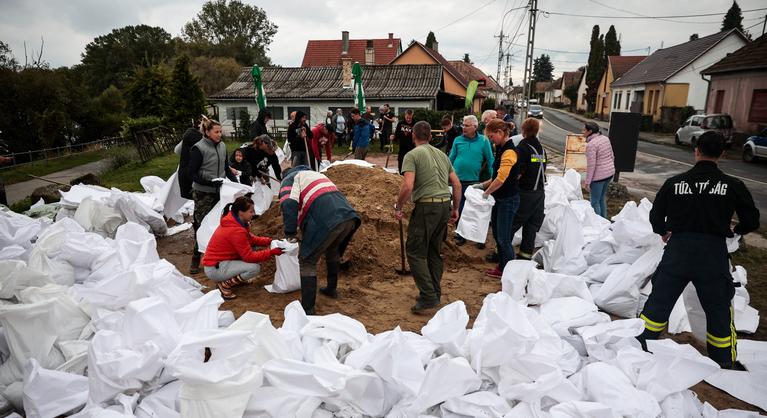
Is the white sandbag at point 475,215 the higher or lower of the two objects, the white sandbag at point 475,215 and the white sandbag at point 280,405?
the higher

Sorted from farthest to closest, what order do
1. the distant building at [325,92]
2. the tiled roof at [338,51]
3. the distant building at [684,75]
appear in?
1. the tiled roof at [338,51]
2. the distant building at [684,75]
3. the distant building at [325,92]

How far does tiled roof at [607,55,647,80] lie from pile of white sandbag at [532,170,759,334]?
37009 millimetres

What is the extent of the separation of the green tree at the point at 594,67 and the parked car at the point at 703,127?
84.2 feet

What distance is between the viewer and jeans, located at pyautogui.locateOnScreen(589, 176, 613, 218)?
586 cm

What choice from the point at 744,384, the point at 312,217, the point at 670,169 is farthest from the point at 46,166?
the point at 670,169

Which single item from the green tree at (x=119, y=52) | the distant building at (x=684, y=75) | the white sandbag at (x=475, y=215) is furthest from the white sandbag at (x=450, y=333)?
the green tree at (x=119, y=52)

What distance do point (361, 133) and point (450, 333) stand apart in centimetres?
737

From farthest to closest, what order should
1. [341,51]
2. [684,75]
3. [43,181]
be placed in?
1. [341,51]
2. [684,75]
3. [43,181]

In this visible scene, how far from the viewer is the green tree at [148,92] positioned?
63.8ft

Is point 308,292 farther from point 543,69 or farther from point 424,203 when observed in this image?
point 543,69

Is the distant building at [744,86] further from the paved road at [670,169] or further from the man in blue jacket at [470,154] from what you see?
the man in blue jacket at [470,154]

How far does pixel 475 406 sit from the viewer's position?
236 cm

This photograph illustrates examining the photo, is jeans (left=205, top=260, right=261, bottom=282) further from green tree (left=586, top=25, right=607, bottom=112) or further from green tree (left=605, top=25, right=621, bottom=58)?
green tree (left=605, top=25, right=621, bottom=58)

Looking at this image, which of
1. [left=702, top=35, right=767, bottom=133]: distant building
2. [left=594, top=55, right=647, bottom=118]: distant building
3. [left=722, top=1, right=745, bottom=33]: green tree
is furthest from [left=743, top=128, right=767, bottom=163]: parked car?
[left=722, top=1, right=745, bottom=33]: green tree
